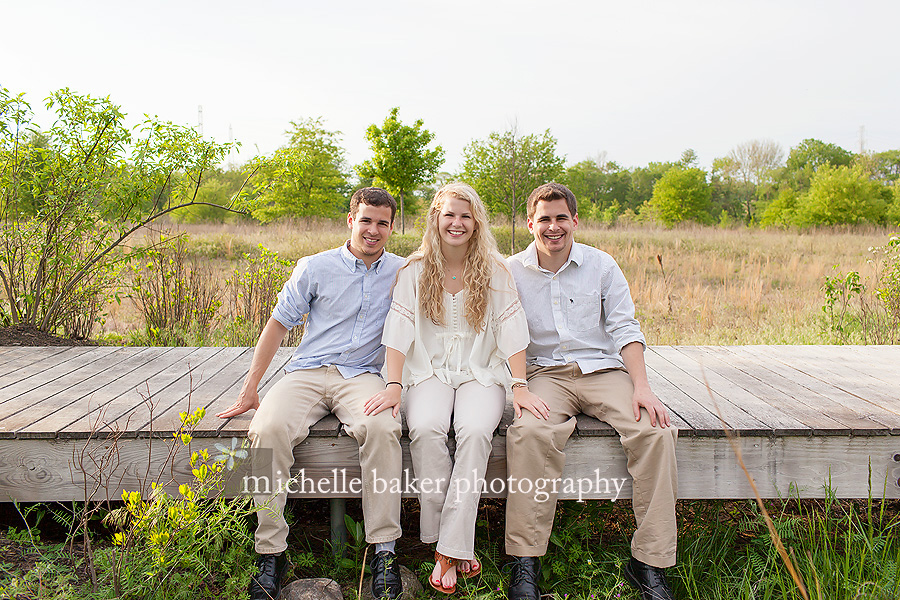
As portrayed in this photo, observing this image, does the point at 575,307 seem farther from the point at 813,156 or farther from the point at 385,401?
the point at 813,156

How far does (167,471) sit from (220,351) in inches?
60.2

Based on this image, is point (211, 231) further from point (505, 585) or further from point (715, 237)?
point (505, 585)

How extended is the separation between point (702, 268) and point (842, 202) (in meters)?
18.7

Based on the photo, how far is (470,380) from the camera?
250 centimetres

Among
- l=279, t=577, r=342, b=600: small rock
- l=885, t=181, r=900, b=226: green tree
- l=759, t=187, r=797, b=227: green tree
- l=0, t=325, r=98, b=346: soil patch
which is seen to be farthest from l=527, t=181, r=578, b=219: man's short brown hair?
l=759, t=187, r=797, b=227: green tree

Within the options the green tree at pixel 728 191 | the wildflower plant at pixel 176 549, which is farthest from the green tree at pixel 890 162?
the wildflower plant at pixel 176 549

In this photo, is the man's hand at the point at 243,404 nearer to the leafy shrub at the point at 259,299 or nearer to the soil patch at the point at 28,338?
the leafy shrub at the point at 259,299

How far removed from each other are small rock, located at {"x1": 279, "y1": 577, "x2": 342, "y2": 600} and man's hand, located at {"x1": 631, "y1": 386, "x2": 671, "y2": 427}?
3.95ft

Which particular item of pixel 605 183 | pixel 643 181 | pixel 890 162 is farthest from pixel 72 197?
pixel 890 162

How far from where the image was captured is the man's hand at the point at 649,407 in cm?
229

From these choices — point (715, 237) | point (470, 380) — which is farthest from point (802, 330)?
point (715, 237)

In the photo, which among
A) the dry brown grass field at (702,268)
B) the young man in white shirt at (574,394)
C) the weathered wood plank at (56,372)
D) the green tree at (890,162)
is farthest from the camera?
the green tree at (890,162)

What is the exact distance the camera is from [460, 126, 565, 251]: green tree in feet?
52.8

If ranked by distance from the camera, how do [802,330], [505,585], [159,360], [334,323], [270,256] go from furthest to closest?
[802,330] → [270,256] → [159,360] → [334,323] → [505,585]
